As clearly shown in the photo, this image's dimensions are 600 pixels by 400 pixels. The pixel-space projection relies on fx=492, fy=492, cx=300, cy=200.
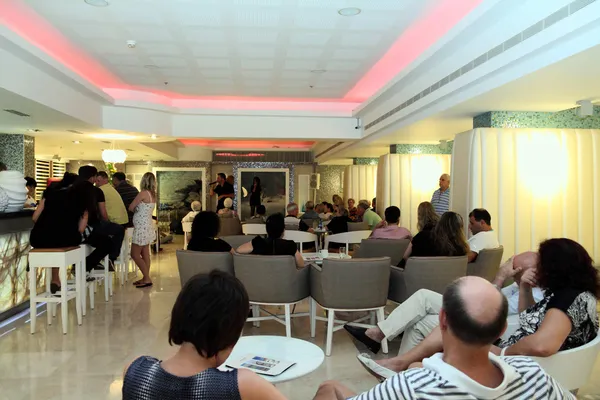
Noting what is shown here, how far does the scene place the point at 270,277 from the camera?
425 centimetres

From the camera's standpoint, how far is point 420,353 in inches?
111

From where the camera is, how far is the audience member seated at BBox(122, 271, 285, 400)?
1.45 metres

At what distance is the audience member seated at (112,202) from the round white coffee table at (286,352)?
15.2 feet

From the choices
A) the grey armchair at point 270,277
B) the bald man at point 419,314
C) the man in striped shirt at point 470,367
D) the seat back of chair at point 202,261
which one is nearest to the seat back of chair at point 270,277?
the grey armchair at point 270,277

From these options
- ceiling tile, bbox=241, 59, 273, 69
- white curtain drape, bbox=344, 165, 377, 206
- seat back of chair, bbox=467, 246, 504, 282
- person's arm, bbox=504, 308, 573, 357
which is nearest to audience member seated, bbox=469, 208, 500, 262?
seat back of chair, bbox=467, 246, 504, 282

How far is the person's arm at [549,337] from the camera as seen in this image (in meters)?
2.24

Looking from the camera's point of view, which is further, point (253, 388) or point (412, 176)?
point (412, 176)

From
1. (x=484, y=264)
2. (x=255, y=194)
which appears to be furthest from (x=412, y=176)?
(x=255, y=194)

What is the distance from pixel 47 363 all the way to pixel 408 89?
16.8 ft

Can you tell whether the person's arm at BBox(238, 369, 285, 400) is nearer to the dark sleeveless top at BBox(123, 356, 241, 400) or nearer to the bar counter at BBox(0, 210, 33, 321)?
the dark sleeveless top at BBox(123, 356, 241, 400)

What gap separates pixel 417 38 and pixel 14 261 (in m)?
5.03

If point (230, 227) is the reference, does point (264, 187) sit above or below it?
above

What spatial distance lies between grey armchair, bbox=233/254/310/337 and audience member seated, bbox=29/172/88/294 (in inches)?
76.5

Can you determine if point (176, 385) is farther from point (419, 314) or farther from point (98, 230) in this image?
point (98, 230)
